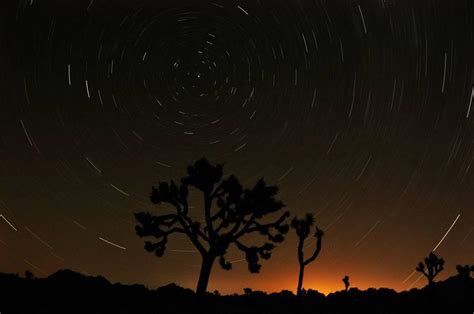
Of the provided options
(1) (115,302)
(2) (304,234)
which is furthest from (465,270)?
(1) (115,302)

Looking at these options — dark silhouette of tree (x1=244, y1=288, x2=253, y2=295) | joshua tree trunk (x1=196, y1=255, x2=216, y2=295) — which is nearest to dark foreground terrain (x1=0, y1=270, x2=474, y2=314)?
joshua tree trunk (x1=196, y1=255, x2=216, y2=295)

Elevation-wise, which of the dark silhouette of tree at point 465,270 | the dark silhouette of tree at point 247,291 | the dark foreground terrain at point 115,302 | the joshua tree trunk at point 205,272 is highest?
the dark silhouette of tree at point 465,270

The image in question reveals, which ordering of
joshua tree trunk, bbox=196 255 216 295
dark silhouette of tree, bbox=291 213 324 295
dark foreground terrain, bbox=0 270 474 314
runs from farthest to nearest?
dark silhouette of tree, bbox=291 213 324 295 < joshua tree trunk, bbox=196 255 216 295 < dark foreground terrain, bbox=0 270 474 314

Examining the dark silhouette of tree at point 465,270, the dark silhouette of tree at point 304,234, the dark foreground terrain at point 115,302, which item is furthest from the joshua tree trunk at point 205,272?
the dark silhouette of tree at point 465,270

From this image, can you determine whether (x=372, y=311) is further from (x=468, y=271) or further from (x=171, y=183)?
(x=468, y=271)

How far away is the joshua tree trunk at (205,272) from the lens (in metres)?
19.6

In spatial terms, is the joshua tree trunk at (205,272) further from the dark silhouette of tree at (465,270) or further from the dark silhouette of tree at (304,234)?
the dark silhouette of tree at (465,270)

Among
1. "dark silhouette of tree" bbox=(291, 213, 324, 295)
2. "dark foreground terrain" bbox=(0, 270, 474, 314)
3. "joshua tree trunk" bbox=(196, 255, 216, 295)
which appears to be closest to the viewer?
"dark foreground terrain" bbox=(0, 270, 474, 314)

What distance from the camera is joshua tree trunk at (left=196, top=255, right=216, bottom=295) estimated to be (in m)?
19.6

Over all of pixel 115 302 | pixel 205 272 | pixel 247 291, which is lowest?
pixel 115 302

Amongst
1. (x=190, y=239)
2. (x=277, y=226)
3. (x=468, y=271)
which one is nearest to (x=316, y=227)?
(x=277, y=226)

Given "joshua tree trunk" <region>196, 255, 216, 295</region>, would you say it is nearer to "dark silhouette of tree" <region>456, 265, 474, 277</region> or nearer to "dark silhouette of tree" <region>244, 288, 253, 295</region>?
"dark silhouette of tree" <region>244, 288, 253, 295</region>

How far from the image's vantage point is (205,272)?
786 inches

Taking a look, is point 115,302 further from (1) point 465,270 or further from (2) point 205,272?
(1) point 465,270
